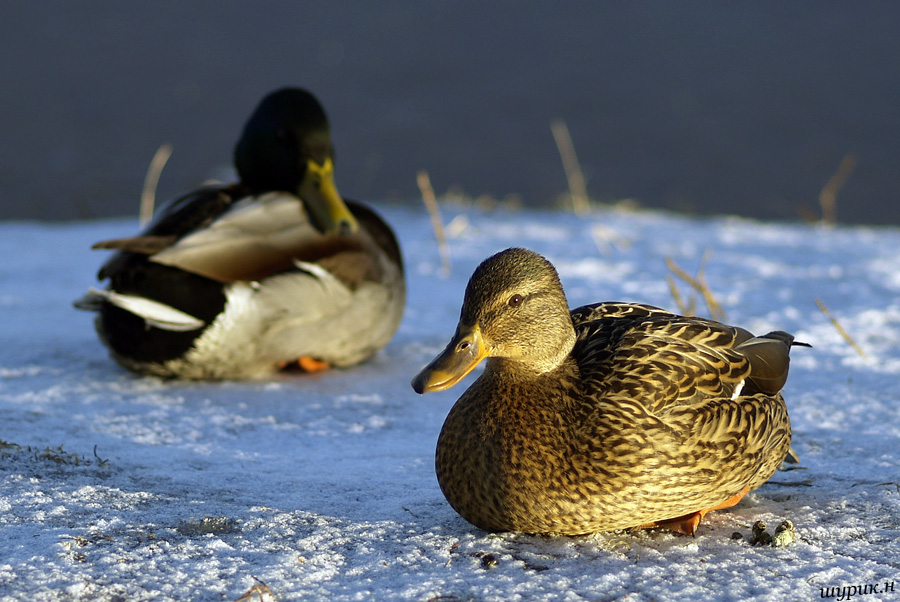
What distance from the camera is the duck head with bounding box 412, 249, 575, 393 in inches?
106

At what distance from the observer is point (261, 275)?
461 centimetres

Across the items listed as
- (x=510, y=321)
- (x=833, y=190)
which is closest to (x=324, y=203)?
(x=510, y=321)

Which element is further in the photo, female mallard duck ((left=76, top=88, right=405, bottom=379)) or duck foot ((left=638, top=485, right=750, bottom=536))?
female mallard duck ((left=76, top=88, right=405, bottom=379))

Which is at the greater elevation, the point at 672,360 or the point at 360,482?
the point at 672,360

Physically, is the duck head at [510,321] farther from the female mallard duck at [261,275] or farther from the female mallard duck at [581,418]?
the female mallard duck at [261,275]

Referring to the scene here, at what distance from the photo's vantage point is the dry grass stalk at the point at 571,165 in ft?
27.2

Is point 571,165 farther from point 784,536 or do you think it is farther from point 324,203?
point 784,536

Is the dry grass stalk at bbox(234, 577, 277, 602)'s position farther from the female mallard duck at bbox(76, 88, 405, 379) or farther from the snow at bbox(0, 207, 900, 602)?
the female mallard duck at bbox(76, 88, 405, 379)

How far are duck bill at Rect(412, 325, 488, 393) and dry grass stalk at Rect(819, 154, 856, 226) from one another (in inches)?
185

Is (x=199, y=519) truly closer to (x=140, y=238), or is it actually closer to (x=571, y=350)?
(x=571, y=350)

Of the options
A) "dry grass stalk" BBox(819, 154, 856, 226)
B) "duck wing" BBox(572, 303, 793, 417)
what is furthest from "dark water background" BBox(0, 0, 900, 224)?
"duck wing" BBox(572, 303, 793, 417)

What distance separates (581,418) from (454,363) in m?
Answer: 0.36

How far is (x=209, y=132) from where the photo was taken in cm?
1188

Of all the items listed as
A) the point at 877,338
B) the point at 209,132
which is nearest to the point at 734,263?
the point at 877,338
